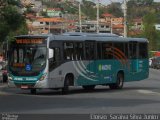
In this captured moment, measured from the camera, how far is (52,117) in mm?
16984

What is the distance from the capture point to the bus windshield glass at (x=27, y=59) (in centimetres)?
2844

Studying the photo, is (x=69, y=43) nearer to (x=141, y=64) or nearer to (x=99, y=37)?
(x=99, y=37)

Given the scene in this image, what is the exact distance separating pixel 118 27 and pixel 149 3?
36.5ft

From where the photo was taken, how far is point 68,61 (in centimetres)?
2945

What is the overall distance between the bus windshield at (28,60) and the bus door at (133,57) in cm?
781

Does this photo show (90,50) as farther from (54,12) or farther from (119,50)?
(54,12)

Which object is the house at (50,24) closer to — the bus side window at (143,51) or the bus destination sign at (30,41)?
the bus side window at (143,51)

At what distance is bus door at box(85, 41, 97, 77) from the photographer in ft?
102

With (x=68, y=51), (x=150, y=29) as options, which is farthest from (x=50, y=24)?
(x=68, y=51)

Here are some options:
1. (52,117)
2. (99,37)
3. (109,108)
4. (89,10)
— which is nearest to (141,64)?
(99,37)

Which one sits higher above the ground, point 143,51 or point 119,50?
point 119,50

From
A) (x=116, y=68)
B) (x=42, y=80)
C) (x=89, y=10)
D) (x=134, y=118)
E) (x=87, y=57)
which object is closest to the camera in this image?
(x=134, y=118)

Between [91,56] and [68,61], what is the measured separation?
2.33 meters

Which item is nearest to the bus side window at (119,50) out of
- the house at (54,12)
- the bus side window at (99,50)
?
the bus side window at (99,50)
